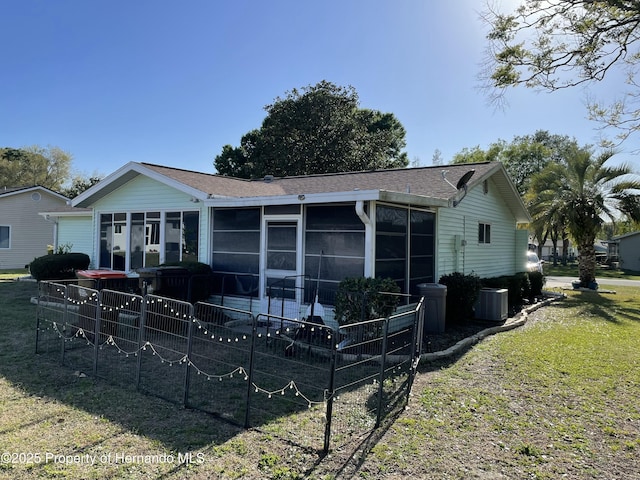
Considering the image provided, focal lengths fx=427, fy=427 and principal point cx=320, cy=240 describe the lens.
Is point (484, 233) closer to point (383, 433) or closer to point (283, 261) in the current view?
point (283, 261)

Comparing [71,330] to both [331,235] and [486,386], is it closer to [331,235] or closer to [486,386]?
[331,235]

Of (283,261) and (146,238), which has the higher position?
(146,238)

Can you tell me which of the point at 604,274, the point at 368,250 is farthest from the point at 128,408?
the point at 604,274

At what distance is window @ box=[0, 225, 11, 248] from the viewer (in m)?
23.0

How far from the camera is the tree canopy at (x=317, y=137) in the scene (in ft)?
89.5

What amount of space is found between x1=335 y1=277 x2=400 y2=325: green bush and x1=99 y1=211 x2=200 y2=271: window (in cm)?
504

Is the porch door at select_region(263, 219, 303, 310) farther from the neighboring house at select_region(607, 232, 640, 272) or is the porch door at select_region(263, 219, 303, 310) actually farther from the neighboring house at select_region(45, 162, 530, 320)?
the neighboring house at select_region(607, 232, 640, 272)

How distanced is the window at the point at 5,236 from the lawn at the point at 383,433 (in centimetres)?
2053

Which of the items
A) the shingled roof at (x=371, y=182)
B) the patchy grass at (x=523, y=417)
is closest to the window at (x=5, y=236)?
the shingled roof at (x=371, y=182)

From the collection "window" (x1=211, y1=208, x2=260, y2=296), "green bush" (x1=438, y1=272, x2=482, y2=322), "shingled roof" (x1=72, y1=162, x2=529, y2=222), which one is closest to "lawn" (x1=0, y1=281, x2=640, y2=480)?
"green bush" (x1=438, y1=272, x2=482, y2=322)

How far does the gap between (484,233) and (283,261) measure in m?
6.88

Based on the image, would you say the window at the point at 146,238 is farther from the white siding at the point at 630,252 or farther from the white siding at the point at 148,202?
the white siding at the point at 630,252

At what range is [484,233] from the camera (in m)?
12.9

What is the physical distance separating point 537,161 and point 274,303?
37.4m
